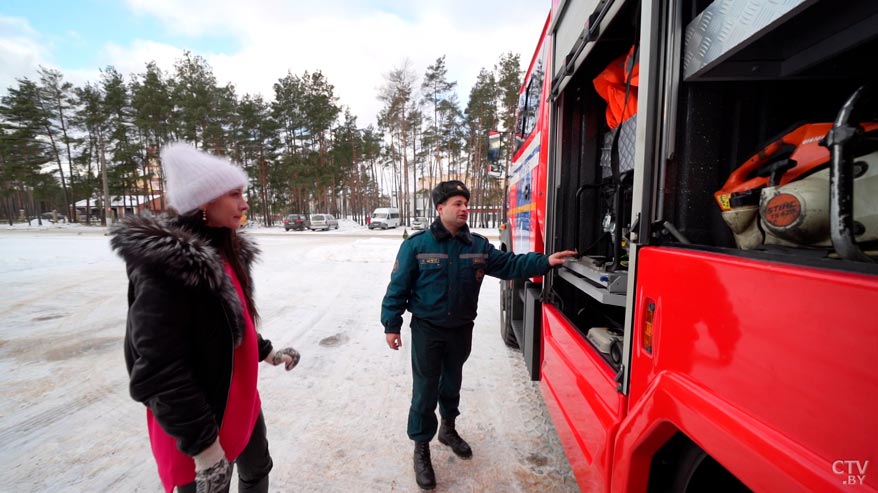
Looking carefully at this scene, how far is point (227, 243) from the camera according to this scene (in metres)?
1.59

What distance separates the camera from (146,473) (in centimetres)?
230

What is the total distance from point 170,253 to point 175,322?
0.75 ft

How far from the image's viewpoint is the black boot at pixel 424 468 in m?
2.23

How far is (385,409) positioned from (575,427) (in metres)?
1.64


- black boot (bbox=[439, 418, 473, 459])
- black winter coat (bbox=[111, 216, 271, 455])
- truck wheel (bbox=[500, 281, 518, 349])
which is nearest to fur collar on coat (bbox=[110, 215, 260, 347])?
black winter coat (bbox=[111, 216, 271, 455])

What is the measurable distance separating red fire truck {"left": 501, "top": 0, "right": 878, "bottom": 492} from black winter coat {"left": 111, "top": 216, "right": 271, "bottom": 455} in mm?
1510

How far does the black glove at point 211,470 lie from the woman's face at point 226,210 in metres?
0.82

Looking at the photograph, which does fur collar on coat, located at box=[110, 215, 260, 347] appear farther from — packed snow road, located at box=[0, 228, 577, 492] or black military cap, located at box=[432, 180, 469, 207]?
packed snow road, located at box=[0, 228, 577, 492]

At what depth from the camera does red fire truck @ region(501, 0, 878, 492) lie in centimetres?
70

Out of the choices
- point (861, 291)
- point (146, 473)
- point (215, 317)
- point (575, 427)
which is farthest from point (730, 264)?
point (146, 473)

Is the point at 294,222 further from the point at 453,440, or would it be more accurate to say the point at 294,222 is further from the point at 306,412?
the point at 453,440

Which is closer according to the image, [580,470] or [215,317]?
[215,317]

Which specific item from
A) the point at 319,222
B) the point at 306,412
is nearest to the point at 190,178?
the point at 306,412

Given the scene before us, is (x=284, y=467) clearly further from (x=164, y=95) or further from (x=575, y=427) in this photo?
(x=164, y=95)
